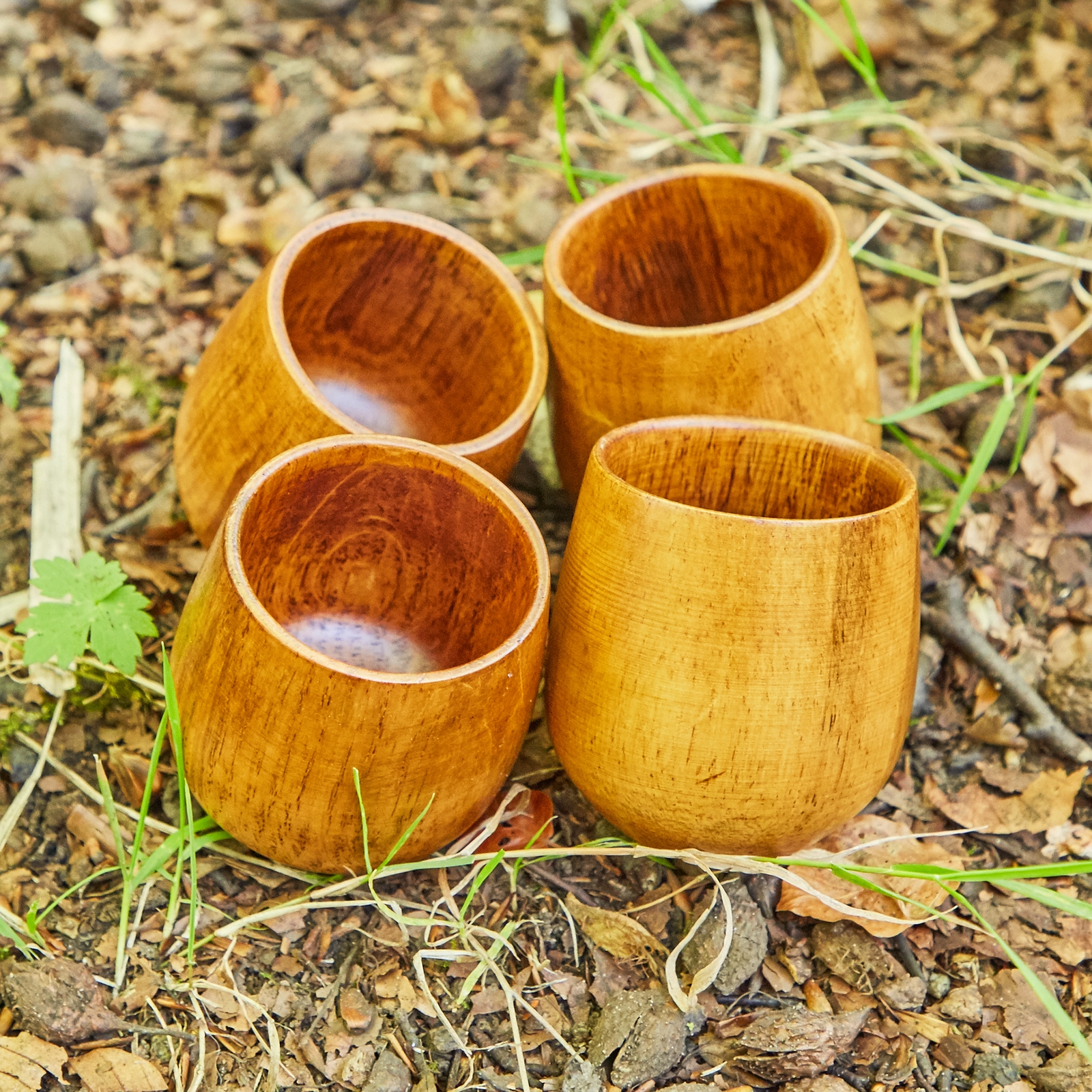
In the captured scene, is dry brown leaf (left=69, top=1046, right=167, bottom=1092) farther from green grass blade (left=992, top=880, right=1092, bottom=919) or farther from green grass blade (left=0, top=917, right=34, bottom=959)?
green grass blade (left=992, top=880, right=1092, bottom=919)

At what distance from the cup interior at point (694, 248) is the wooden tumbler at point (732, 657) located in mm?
420

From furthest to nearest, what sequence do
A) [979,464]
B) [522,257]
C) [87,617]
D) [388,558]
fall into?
1. [522,257]
2. [979,464]
3. [388,558]
4. [87,617]

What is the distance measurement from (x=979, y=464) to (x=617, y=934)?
85 centimetres

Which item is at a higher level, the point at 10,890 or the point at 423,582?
the point at 423,582

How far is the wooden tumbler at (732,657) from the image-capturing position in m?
1.30

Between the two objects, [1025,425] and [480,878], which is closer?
[480,878]

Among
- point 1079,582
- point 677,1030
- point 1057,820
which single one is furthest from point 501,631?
point 1079,582

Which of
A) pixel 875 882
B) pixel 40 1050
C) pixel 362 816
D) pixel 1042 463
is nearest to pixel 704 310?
pixel 1042 463

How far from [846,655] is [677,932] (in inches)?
15.9

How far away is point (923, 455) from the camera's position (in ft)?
6.15

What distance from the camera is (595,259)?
1823 mm

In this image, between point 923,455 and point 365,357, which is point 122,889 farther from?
point 923,455

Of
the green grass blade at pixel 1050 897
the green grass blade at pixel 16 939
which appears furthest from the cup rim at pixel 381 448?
the green grass blade at pixel 1050 897

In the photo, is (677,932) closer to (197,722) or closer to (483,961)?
(483,961)
